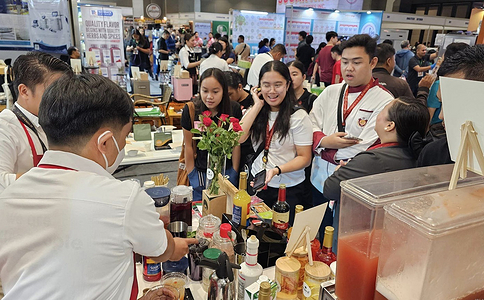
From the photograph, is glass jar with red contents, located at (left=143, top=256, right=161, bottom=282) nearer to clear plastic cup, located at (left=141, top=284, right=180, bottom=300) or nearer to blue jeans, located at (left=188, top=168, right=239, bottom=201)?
clear plastic cup, located at (left=141, top=284, right=180, bottom=300)

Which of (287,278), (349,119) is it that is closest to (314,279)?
(287,278)

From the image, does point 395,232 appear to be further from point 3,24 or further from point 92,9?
point 92,9

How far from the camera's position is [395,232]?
0.67 metres

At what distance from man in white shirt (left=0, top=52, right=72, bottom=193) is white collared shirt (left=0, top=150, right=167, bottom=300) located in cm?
87

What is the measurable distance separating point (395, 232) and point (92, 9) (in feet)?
25.6

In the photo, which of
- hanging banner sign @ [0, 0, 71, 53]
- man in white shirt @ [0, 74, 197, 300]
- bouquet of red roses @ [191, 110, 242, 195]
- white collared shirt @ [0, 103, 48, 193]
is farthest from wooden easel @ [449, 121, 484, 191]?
hanging banner sign @ [0, 0, 71, 53]

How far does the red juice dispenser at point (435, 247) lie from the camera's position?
0.60m

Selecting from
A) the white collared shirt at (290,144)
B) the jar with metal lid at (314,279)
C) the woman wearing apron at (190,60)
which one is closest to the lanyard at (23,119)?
the white collared shirt at (290,144)

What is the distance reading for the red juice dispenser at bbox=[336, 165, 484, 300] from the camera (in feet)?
2.39

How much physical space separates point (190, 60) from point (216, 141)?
6.61m

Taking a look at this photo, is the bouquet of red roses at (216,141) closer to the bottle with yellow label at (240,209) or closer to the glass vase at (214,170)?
the glass vase at (214,170)

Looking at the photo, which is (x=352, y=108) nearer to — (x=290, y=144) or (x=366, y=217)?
(x=290, y=144)

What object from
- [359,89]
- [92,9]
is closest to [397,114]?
[359,89]

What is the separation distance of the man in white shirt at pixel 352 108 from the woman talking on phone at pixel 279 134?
136mm
